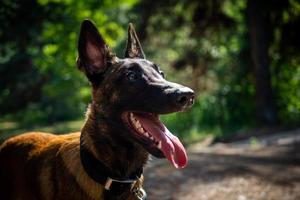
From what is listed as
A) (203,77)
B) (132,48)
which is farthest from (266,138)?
(132,48)

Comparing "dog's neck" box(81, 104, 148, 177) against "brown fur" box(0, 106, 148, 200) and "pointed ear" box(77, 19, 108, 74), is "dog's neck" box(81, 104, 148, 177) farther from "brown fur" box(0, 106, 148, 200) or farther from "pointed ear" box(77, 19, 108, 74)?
"pointed ear" box(77, 19, 108, 74)

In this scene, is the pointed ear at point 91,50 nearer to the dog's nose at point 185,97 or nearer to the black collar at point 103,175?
the black collar at point 103,175

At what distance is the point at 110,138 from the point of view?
12.8 feet

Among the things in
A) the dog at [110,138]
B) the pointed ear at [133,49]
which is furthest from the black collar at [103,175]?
the pointed ear at [133,49]

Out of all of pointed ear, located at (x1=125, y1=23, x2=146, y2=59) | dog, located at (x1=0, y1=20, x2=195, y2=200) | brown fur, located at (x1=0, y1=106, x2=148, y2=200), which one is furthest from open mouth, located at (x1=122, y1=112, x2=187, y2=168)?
pointed ear, located at (x1=125, y1=23, x2=146, y2=59)

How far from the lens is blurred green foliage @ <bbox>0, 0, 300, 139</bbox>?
10.6 m

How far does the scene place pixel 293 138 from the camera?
12.5 meters

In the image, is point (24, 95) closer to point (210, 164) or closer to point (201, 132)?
point (201, 132)

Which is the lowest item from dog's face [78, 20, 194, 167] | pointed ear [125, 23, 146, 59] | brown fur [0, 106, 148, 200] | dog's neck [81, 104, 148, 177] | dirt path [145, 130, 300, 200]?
dirt path [145, 130, 300, 200]

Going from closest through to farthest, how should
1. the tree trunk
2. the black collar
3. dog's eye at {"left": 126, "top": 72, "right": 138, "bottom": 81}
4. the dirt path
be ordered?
the black collar, dog's eye at {"left": 126, "top": 72, "right": 138, "bottom": 81}, the dirt path, the tree trunk

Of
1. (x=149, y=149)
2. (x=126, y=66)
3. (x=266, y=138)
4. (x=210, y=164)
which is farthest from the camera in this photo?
(x=266, y=138)

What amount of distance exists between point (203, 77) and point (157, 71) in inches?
653

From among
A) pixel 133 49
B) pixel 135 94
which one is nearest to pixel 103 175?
pixel 135 94

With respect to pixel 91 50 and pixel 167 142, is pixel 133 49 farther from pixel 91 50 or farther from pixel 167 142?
pixel 167 142
